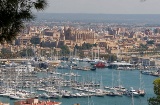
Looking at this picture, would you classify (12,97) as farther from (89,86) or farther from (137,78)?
(137,78)

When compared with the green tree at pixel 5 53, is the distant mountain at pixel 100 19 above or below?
below

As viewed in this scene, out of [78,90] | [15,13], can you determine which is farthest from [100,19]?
[15,13]

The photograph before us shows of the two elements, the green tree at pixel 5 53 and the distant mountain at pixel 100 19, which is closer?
the green tree at pixel 5 53

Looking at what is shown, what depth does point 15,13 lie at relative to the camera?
89.0 inches

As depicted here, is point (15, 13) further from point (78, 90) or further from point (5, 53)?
point (5, 53)

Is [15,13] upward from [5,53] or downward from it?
upward

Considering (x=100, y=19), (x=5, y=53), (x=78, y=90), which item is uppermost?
(x=5, y=53)

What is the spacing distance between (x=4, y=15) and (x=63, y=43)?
104 ft

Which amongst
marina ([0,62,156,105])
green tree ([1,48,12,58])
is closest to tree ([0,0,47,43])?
marina ([0,62,156,105])

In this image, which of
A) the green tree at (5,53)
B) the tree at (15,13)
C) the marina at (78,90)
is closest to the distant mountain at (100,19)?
the green tree at (5,53)

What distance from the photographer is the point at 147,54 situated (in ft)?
104

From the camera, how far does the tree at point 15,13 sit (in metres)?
2.23

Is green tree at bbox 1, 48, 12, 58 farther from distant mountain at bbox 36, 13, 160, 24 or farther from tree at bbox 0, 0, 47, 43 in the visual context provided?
distant mountain at bbox 36, 13, 160, 24

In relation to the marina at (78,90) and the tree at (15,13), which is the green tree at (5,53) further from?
the tree at (15,13)
